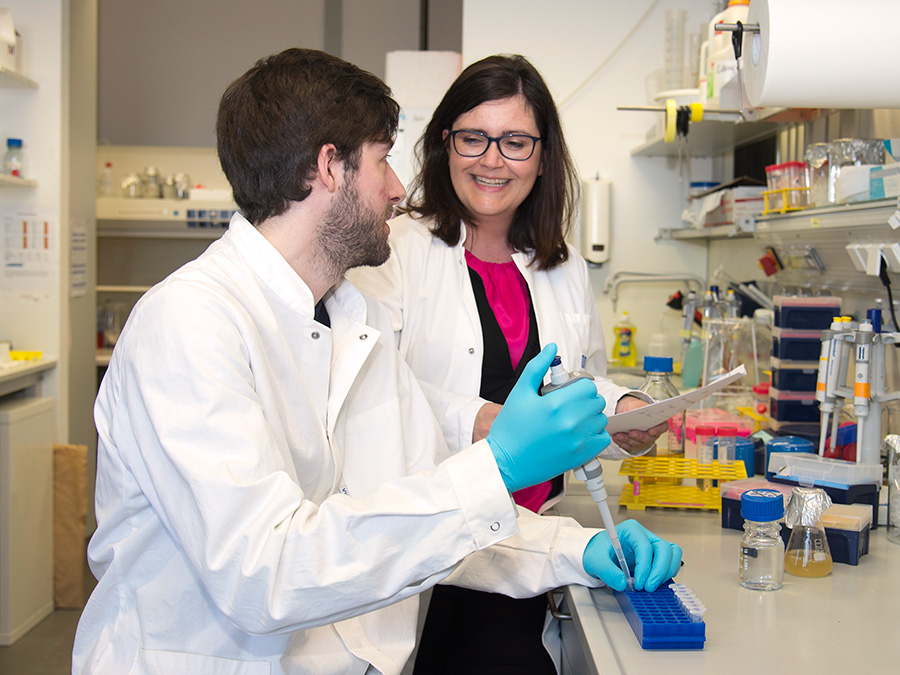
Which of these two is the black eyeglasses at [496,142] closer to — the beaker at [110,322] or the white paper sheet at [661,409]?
the white paper sheet at [661,409]

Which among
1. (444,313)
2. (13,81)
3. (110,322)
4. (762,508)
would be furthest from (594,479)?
(110,322)

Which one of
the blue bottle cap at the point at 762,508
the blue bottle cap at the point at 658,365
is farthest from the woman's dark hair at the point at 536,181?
the blue bottle cap at the point at 762,508

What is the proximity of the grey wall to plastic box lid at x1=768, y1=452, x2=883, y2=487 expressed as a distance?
14.0 ft

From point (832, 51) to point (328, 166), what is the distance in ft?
2.95

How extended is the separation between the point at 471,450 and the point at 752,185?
2.05 meters

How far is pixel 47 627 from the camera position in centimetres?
307

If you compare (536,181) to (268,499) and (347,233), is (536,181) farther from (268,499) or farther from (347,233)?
(268,499)

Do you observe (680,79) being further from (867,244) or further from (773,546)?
(773,546)

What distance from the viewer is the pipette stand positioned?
1.50 meters

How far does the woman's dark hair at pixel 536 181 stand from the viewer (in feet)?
5.74

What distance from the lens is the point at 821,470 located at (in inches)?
58.3

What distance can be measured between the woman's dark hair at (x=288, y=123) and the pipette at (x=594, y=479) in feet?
1.46

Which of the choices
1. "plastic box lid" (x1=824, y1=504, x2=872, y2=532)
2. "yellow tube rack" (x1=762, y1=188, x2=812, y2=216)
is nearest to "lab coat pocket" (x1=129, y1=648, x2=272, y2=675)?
"plastic box lid" (x1=824, y1=504, x2=872, y2=532)

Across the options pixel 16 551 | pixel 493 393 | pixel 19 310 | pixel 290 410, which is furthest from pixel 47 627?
pixel 290 410
